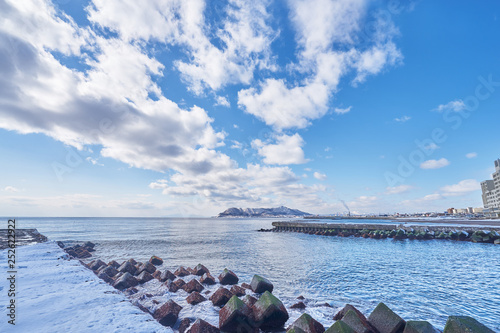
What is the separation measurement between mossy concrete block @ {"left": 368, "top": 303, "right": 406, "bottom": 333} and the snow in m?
7.50

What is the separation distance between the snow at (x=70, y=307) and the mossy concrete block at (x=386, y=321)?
24.6ft

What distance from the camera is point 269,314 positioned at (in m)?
8.90

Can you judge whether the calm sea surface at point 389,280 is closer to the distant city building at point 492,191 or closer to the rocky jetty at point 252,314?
the rocky jetty at point 252,314

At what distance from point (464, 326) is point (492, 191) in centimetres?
16711

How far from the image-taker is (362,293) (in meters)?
12.9

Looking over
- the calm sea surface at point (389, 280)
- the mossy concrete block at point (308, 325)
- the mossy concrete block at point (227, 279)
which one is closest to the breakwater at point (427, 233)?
the calm sea surface at point (389, 280)

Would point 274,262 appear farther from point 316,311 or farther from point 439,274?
point 439,274

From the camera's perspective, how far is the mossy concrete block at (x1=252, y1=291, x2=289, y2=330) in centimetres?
890

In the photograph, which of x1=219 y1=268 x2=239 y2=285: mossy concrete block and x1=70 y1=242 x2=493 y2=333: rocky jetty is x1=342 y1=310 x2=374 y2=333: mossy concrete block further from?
x1=219 y1=268 x2=239 y2=285: mossy concrete block

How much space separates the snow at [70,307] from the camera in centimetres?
763

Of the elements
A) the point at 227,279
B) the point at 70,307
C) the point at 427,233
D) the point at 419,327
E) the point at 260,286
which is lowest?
the point at 427,233

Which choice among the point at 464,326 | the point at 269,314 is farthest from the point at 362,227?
the point at 464,326

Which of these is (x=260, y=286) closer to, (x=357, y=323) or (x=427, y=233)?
(x=357, y=323)

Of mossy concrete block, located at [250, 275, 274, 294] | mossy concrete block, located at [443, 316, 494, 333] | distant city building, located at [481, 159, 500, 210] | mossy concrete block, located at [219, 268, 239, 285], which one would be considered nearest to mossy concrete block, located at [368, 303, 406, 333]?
mossy concrete block, located at [443, 316, 494, 333]
